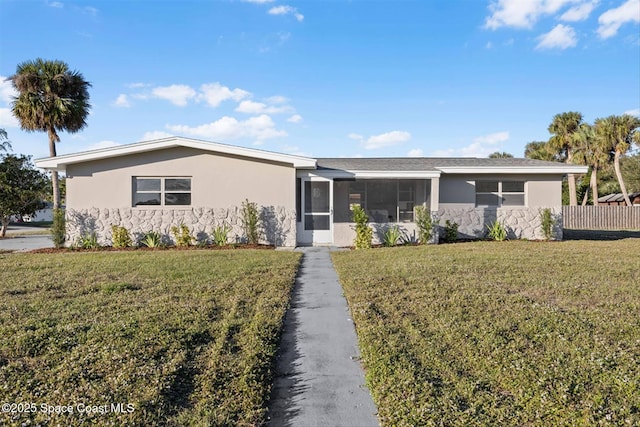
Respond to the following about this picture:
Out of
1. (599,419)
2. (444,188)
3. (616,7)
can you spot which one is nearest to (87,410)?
(599,419)

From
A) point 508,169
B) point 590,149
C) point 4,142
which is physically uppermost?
point 590,149

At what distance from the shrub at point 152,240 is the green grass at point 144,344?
4.72 meters

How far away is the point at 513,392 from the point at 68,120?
20.8 metres

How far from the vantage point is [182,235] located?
12.6m

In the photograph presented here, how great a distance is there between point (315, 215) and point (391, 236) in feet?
9.14

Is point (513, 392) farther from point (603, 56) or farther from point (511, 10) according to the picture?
point (603, 56)

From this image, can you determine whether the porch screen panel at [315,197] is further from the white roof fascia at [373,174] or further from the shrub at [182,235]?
the shrub at [182,235]

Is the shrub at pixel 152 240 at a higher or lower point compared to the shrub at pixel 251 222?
lower

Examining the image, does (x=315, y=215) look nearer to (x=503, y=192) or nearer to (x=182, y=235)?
(x=182, y=235)

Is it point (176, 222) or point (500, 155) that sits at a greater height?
point (500, 155)

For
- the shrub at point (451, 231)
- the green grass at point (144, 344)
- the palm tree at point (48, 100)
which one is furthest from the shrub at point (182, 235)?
the shrub at point (451, 231)

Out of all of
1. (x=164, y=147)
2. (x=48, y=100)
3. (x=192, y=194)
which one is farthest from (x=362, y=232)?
(x=48, y=100)

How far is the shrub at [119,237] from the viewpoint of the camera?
41.0 feet

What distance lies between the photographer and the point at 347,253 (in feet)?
35.9
